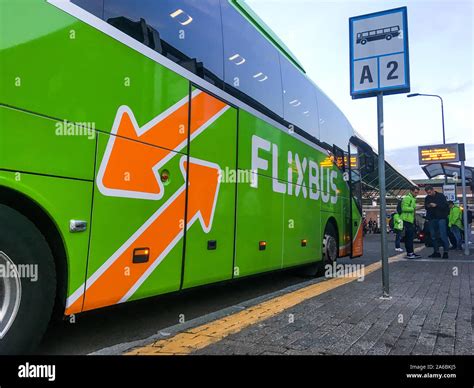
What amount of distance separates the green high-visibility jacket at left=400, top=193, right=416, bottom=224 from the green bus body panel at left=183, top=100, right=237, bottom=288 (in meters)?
7.68

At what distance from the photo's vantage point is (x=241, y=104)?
15.8 feet

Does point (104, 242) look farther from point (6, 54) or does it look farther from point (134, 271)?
point (6, 54)

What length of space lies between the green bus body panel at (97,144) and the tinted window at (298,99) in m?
1.49

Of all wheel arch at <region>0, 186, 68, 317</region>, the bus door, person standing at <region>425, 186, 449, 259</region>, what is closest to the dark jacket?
person standing at <region>425, 186, 449, 259</region>

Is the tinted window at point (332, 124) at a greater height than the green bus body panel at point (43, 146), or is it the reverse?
the tinted window at point (332, 124)

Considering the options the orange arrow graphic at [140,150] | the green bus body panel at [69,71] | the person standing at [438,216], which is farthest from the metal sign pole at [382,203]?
the person standing at [438,216]

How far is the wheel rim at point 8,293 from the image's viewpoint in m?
2.38

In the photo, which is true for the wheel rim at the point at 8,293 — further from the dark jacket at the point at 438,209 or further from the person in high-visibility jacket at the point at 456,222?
the person in high-visibility jacket at the point at 456,222

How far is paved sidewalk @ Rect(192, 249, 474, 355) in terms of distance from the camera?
3127 millimetres

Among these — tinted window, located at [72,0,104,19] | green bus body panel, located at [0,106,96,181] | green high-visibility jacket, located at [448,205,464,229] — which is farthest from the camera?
green high-visibility jacket, located at [448,205,464,229]

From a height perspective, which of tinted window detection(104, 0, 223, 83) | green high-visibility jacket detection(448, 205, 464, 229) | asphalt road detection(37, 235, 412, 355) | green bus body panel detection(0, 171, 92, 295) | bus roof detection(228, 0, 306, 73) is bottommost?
asphalt road detection(37, 235, 412, 355)

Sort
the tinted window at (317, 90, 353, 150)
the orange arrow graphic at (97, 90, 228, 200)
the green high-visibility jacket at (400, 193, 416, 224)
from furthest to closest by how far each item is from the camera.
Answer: the green high-visibility jacket at (400, 193, 416, 224) < the tinted window at (317, 90, 353, 150) < the orange arrow graphic at (97, 90, 228, 200)

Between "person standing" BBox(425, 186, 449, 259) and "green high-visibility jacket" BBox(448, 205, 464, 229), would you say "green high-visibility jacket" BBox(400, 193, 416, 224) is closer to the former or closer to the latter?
"person standing" BBox(425, 186, 449, 259)

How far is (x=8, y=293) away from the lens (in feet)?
7.93
